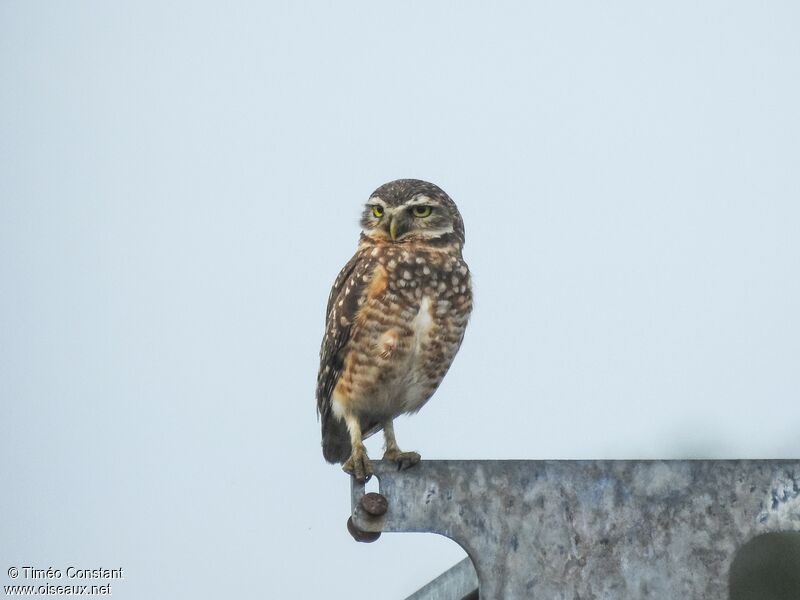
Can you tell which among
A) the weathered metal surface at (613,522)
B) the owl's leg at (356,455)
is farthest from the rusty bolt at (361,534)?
the owl's leg at (356,455)

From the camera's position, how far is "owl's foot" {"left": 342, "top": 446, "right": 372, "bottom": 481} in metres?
5.92

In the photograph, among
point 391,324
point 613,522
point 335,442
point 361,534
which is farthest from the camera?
point 335,442

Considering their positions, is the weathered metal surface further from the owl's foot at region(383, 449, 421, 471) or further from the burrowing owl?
the burrowing owl

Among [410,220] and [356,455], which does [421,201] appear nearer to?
[410,220]

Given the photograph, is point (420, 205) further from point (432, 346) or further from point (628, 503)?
point (628, 503)

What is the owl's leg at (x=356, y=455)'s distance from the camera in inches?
234

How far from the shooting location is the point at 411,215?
6785mm

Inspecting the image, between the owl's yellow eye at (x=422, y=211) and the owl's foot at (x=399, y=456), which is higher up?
the owl's yellow eye at (x=422, y=211)

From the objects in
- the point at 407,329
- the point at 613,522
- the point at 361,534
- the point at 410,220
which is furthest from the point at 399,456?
the point at 613,522

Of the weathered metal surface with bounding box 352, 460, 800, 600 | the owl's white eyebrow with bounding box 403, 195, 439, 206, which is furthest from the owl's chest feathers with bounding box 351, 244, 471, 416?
the weathered metal surface with bounding box 352, 460, 800, 600

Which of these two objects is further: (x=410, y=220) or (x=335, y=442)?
(x=410, y=220)

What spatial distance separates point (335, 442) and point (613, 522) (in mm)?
2631

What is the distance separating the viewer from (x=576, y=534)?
4188 millimetres

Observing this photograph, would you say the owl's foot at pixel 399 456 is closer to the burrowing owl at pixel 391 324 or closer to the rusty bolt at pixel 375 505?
the burrowing owl at pixel 391 324
